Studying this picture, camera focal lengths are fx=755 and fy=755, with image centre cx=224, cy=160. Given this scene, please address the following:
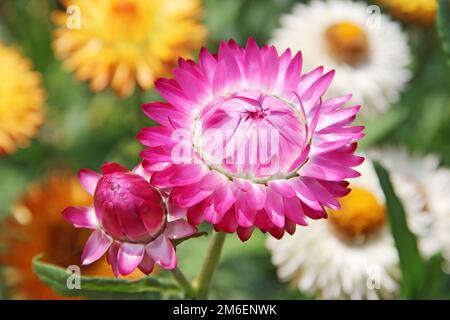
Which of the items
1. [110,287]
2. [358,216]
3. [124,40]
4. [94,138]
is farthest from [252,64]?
[94,138]

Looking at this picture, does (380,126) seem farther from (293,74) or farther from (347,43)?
(293,74)

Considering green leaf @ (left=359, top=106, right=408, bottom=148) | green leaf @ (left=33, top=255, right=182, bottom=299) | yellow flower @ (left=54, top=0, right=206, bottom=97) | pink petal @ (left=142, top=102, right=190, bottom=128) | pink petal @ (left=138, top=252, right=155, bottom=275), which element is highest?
yellow flower @ (left=54, top=0, right=206, bottom=97)

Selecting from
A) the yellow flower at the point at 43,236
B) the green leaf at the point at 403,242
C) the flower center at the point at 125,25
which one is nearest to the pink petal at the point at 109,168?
the green leaf at the point at 403,242

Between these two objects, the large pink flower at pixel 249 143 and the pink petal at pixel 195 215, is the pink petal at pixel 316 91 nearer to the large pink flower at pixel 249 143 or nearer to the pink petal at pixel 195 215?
the large pink flower at pixel 249 143

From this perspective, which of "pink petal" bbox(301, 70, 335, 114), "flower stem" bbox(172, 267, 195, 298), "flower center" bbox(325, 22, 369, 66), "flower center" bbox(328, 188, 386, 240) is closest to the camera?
"pink petal" bbox(301, 70, 335, 114)

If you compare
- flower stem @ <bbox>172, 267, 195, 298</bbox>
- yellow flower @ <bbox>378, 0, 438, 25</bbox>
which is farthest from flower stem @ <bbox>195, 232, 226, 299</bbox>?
yellow flower @ <bbox>378, 0, 438, 25</bbox>

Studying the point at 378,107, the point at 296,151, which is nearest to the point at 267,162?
the point at 296,151

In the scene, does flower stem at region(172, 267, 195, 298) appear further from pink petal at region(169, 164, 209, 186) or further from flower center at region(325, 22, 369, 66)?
flower center at region(325, 22, 369, 66)

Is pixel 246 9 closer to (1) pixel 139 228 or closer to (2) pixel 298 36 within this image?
(2) pixel 298 36
